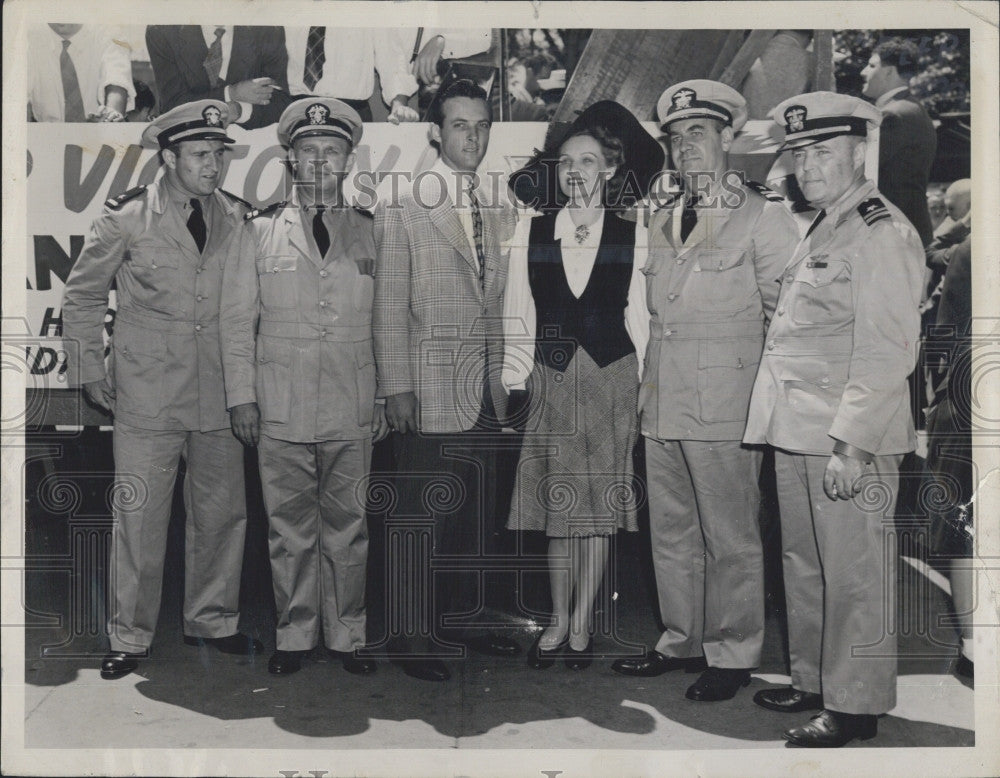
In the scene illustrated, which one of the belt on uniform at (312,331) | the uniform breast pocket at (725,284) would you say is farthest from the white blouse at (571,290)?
the belt on uniform at (312,331)

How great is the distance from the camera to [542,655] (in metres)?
4.39

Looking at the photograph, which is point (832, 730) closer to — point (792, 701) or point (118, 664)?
point (792, 701)

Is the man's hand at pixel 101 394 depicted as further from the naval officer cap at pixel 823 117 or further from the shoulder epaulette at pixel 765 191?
the naval officer cap at pixel 823 117

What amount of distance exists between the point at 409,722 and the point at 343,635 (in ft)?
1.59

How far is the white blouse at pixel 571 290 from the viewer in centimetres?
440

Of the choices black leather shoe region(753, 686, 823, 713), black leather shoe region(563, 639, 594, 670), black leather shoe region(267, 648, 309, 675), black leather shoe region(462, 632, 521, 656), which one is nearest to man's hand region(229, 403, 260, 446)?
black leather shoe region(267, 648, 309, 675)

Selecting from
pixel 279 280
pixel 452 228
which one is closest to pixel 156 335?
pixel 279 280

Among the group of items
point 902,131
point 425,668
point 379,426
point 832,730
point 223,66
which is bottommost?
point 832,730

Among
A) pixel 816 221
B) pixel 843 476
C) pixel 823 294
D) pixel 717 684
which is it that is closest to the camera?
pixel 843 476

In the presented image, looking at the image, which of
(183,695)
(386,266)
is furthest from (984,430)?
(183,695)

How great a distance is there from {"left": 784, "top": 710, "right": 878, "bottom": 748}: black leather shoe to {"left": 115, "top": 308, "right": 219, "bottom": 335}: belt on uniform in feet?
8.89

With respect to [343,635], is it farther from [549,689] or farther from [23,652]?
[23,652]

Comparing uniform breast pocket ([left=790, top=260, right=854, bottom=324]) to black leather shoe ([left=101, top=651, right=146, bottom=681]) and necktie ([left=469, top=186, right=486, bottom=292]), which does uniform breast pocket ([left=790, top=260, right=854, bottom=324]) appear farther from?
black leather shoe ([left=101, top=651, right=146, bottom=681])

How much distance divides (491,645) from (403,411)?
1001mm
